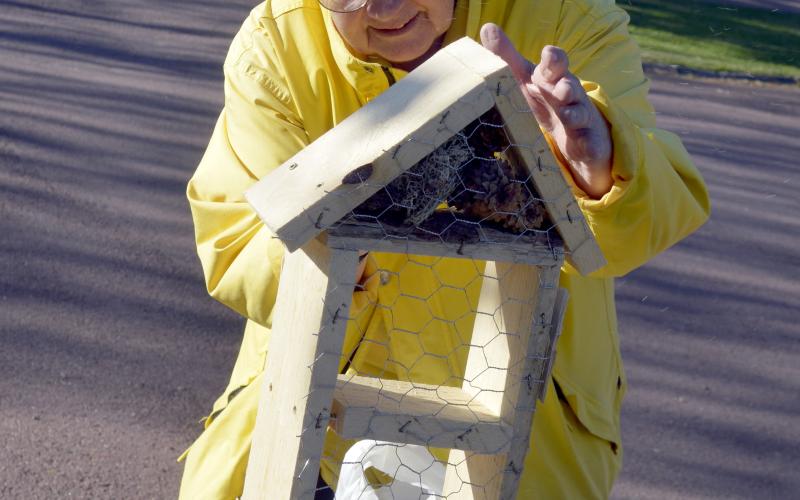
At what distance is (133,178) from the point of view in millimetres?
5652

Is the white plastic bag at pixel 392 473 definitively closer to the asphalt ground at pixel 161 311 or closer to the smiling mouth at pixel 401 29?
the smiling mouth at pixel 401 29

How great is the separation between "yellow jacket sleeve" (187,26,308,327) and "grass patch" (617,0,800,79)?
8472mm

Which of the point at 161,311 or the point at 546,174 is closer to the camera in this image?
the point at 546,174

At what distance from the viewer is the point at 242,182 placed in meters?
1.84

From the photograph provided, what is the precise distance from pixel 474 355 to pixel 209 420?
2.19ft

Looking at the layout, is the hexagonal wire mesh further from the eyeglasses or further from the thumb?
the eyeglasses

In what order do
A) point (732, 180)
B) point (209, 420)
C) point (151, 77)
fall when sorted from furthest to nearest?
point (151, 77), point (732, 180), point (209, 420)

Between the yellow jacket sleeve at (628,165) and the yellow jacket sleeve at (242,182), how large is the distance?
51 cm

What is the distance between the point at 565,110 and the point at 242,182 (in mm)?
701

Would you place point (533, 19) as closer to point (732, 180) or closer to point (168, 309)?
point (168, 309)

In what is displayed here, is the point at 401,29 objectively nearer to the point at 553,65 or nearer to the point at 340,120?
the point at 340,120

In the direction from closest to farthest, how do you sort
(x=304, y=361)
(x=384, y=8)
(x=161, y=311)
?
1. (x=304, y=361)
2. (x=384, y=8)
3. (x=161, y=311)

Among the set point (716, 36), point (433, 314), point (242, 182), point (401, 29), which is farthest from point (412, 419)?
point (716, 36)

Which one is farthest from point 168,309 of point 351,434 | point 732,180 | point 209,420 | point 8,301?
point 732,180
